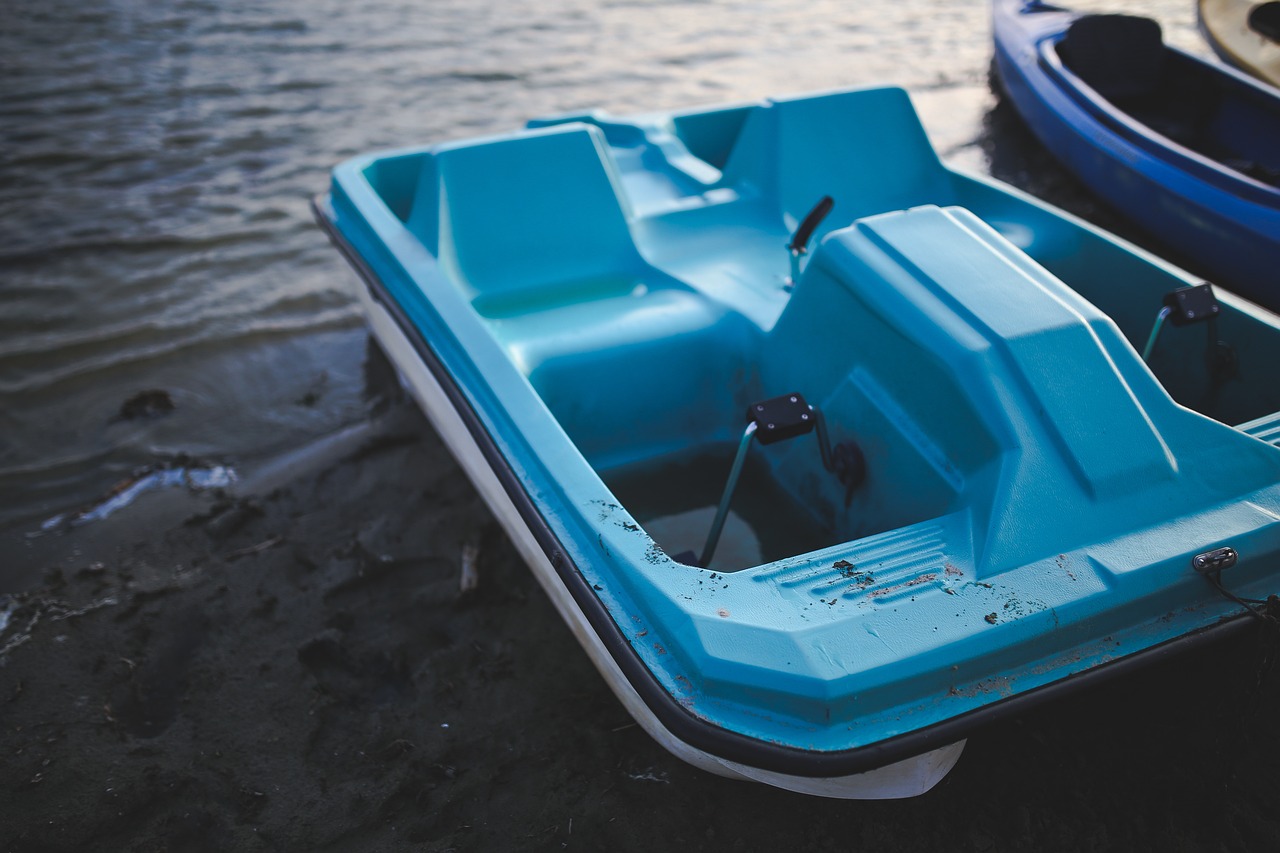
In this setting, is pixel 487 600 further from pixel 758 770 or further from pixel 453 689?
pixel 758 770

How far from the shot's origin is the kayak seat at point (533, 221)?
10.0ft

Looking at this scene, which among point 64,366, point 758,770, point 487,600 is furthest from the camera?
point 64,366

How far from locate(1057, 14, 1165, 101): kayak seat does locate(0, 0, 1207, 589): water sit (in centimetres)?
55

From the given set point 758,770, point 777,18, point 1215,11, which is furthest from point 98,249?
point 1215,11

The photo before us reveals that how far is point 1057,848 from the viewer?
199 cm

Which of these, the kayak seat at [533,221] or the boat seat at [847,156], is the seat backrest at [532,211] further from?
the boat seat at [847,156]

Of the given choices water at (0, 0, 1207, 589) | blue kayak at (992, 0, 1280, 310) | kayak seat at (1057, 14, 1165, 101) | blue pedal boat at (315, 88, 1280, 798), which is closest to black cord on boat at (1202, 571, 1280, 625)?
blue pedal boat at (315, 88, 1280, 798)

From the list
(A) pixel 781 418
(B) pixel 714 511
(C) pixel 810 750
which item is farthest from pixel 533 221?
(C) pixel 810 750

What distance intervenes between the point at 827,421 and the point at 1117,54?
369 cm

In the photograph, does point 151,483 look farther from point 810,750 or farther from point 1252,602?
point 1252,602

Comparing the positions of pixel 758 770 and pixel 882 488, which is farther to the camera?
pixel 882 488

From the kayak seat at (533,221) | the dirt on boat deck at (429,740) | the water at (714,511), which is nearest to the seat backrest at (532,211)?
the kayak seat at (533,221)

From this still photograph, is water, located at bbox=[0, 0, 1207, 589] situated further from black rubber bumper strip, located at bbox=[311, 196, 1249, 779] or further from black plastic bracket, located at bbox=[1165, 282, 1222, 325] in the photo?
black plastic bracket, located at bbox=[1165, 282, 1222, 325]

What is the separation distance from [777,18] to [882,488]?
22.2 feet
